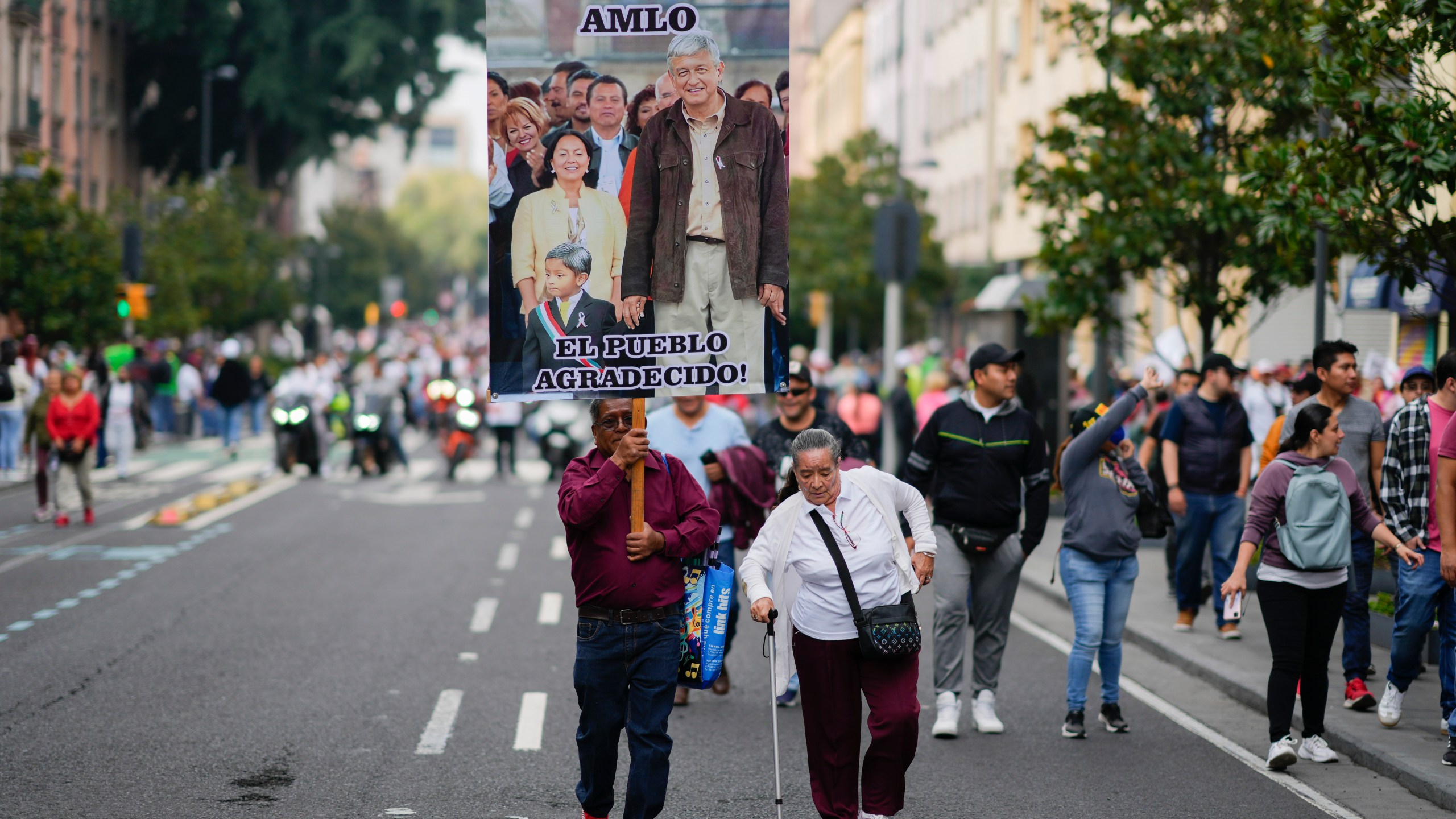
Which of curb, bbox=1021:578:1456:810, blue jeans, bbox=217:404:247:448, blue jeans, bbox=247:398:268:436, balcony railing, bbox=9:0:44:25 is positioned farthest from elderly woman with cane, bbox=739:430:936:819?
balcony railing, bbox=9:0:44:25

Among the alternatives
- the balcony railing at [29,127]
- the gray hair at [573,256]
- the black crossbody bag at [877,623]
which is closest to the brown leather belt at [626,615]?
the black crossbody bag at [877,623]

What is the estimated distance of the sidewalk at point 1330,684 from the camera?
24.8 feet

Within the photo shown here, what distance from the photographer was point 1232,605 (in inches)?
319

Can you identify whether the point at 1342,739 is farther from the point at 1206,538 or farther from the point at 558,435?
the point at 558,435

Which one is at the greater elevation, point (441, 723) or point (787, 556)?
point (787, 556)

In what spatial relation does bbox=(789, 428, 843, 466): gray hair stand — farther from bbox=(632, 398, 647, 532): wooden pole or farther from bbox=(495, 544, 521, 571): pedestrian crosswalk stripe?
bbox=(495, 544, 521, 571): pedestrian crosswalk stripe

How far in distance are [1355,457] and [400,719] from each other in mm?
5539

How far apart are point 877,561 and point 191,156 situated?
53.3 m

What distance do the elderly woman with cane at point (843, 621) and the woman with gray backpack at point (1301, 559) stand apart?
2.19 m

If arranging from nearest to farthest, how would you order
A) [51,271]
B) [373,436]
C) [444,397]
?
1. [373,436]
2. [444,397]
3. [51,271]

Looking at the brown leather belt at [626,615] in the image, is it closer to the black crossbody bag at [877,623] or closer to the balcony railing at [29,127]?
the black crossbody bag at [877,623]

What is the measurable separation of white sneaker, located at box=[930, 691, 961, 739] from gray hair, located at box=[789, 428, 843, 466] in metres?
2.69

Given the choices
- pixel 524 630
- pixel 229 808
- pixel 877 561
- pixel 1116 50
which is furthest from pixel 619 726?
pixel 1116 50

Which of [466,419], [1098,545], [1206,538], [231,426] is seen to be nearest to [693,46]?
[1098,545]
